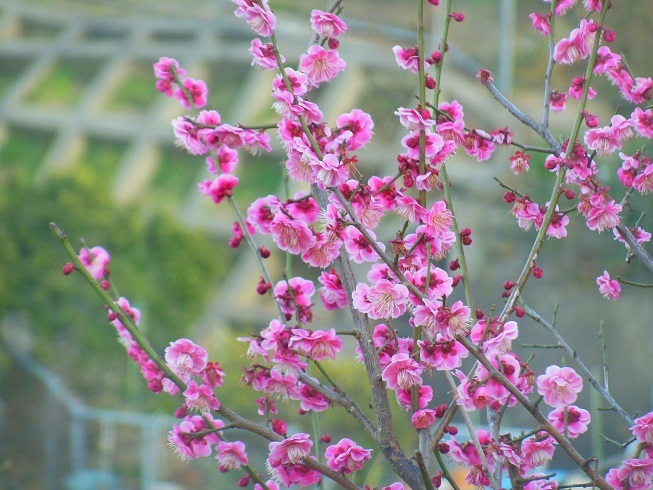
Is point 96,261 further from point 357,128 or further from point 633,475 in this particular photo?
point 633,475

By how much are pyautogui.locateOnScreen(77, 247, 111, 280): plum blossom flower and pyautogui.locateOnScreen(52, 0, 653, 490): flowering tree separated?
0.08m

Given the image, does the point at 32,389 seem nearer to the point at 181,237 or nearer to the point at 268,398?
the point at 181,237

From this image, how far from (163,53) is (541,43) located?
340cm

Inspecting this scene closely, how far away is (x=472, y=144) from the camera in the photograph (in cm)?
90

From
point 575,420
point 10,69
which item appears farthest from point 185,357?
point 10,69

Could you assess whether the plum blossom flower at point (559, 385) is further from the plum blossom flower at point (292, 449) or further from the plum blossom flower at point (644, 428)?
the plum blossom flower at point (292, 449)

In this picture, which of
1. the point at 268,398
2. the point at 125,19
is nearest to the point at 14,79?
the point at 125,19

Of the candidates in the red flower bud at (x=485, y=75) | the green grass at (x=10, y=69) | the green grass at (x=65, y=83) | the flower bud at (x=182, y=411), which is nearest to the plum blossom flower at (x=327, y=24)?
the red flower bud at (x=485, y=75)

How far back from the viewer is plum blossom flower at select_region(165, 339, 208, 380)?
2.70ft

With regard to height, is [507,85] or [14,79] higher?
[14,79]

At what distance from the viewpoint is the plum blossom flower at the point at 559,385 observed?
752 mm

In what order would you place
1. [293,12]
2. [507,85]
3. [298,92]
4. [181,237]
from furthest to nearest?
[181,237] → [293,12] → [507,85] → [298,92]

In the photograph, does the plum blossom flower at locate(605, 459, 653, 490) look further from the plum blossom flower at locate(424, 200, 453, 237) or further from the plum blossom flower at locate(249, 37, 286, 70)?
the plum blossom flower at locate(249, 37, 286, 70)

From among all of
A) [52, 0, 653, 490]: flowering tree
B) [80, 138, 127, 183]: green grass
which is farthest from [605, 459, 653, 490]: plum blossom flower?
[80, 138, 127, 183]: green grass
